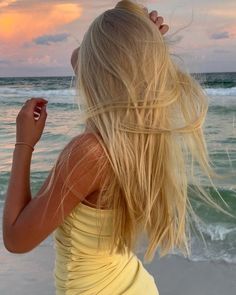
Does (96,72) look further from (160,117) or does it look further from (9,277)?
(9,277)

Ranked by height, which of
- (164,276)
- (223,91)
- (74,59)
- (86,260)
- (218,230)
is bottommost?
(223,91)

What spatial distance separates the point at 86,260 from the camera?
173cm

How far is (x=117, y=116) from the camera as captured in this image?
1.64 metres

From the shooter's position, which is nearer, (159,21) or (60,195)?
(60,195)

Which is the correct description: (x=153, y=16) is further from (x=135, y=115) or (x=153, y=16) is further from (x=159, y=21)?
(x=135, y=115)

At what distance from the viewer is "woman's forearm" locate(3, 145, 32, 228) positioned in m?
1.62

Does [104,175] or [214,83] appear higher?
[104,175]

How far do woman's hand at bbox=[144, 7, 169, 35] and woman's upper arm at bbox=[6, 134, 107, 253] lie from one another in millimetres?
424

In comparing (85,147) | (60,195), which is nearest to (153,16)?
(85,147)

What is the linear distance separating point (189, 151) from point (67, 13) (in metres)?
1.66

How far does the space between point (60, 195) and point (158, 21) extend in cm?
59

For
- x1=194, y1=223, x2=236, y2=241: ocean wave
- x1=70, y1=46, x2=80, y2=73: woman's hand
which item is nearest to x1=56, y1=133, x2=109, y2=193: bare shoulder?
x1=70, y1=46, x2=80, y2=73: woman's hand

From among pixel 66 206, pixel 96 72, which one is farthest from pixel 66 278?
pixel 96 72

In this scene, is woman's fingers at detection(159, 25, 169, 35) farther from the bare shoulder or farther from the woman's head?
the bare shoulder
